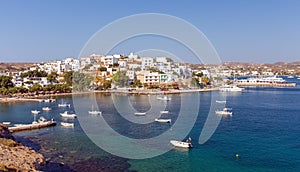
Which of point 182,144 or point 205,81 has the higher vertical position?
point 205,81

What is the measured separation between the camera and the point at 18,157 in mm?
9086

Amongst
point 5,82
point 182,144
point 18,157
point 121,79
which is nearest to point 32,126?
point 18,157

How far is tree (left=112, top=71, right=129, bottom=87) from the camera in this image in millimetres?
36781

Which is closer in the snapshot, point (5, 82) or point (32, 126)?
point (32, 126)

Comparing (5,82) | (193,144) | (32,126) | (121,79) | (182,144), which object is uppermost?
(121,79)

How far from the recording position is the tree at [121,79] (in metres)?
36.8

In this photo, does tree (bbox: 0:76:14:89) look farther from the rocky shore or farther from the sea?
the rocky shore

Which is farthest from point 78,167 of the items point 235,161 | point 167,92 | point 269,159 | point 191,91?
point 191,91

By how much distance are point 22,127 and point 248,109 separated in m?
16.1

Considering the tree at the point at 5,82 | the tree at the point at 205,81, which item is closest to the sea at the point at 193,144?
the tree at the point at 5,82

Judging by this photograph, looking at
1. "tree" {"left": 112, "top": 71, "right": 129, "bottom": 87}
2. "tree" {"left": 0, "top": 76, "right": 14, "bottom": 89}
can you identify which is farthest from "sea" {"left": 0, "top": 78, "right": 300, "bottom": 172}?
"tree" {"left": 112, "top": 71, "right": 129, "bottom": 87}

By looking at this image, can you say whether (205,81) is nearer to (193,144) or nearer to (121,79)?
(121,79)

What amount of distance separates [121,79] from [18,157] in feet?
91.4

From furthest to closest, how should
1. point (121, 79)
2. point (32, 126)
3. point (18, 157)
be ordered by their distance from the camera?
point (121, 79), point (32, 126), point (18, 157)
